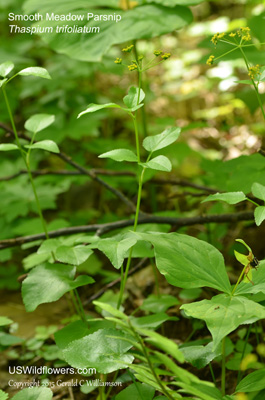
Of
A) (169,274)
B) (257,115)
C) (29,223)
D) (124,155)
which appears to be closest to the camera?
(169,274)

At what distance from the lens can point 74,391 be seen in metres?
1.34

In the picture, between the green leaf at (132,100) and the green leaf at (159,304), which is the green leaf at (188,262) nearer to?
the green leaf at (132,100)

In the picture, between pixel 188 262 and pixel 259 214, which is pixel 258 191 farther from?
pixel 188 262

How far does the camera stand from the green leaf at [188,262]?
3.12 feet

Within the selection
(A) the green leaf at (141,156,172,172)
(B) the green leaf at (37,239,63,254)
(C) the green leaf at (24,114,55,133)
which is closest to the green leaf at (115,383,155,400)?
(B) the green leaf at (37,239,63,254)

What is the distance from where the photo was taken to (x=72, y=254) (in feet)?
3.91

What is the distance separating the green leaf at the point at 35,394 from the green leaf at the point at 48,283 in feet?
0.67

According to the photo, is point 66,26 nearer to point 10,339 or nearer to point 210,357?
point 10,339

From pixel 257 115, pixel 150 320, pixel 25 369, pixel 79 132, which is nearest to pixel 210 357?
pixel 150 320

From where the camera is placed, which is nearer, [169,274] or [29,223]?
[169,274]

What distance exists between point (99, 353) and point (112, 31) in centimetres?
119

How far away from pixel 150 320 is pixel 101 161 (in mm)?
1936

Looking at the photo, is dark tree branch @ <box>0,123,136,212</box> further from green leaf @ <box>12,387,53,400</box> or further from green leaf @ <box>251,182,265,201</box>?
green leaf @ <box>12,387,53,400</box>

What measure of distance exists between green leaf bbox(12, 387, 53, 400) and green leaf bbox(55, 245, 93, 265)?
0.33m
